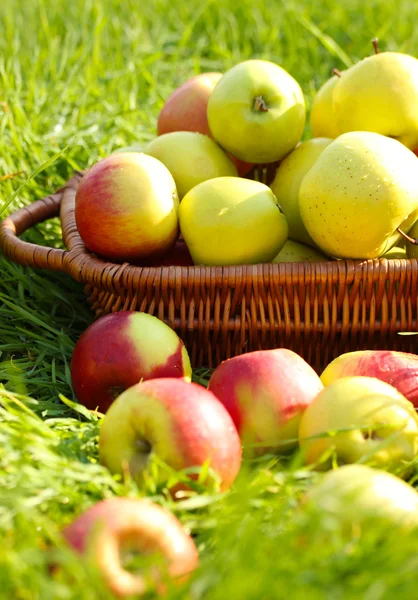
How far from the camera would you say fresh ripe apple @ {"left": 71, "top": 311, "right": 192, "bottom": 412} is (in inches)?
60.6

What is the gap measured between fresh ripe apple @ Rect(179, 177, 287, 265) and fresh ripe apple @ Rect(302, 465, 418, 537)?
69 centimetres

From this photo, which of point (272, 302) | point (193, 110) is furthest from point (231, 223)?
point (193, 110)

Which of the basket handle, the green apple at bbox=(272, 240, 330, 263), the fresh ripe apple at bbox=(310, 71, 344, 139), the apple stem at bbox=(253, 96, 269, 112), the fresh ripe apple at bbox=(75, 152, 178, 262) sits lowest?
the green apple at bbox=(272, 240, 330, 263)

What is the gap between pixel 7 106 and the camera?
8.63 ft

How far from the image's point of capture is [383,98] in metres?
1.83

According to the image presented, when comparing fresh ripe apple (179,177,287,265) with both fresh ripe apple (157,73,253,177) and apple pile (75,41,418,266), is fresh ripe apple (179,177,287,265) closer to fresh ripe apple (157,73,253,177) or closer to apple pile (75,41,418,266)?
apple pile (75,41,418,266)

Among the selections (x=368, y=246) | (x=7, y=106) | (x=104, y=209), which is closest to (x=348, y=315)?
(x=368, y=246)

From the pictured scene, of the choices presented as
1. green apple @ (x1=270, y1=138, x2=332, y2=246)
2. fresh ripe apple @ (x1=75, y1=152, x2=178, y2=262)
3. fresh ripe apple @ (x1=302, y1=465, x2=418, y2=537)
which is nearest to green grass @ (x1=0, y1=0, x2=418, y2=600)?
fresh ripe apple @ (x1=302, y1=465, x2=418, y2=537)

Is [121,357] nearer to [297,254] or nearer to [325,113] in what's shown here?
[297,254]

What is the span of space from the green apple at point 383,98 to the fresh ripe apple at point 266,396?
0.71 meters

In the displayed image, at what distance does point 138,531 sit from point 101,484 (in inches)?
9.6

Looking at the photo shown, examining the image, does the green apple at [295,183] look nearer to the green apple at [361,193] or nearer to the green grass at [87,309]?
the green apple at [361,193]

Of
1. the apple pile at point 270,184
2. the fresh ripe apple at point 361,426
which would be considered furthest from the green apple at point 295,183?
the fresh ripe apple at point 361,426

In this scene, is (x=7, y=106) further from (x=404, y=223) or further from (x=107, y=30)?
(x=404, y=223)
